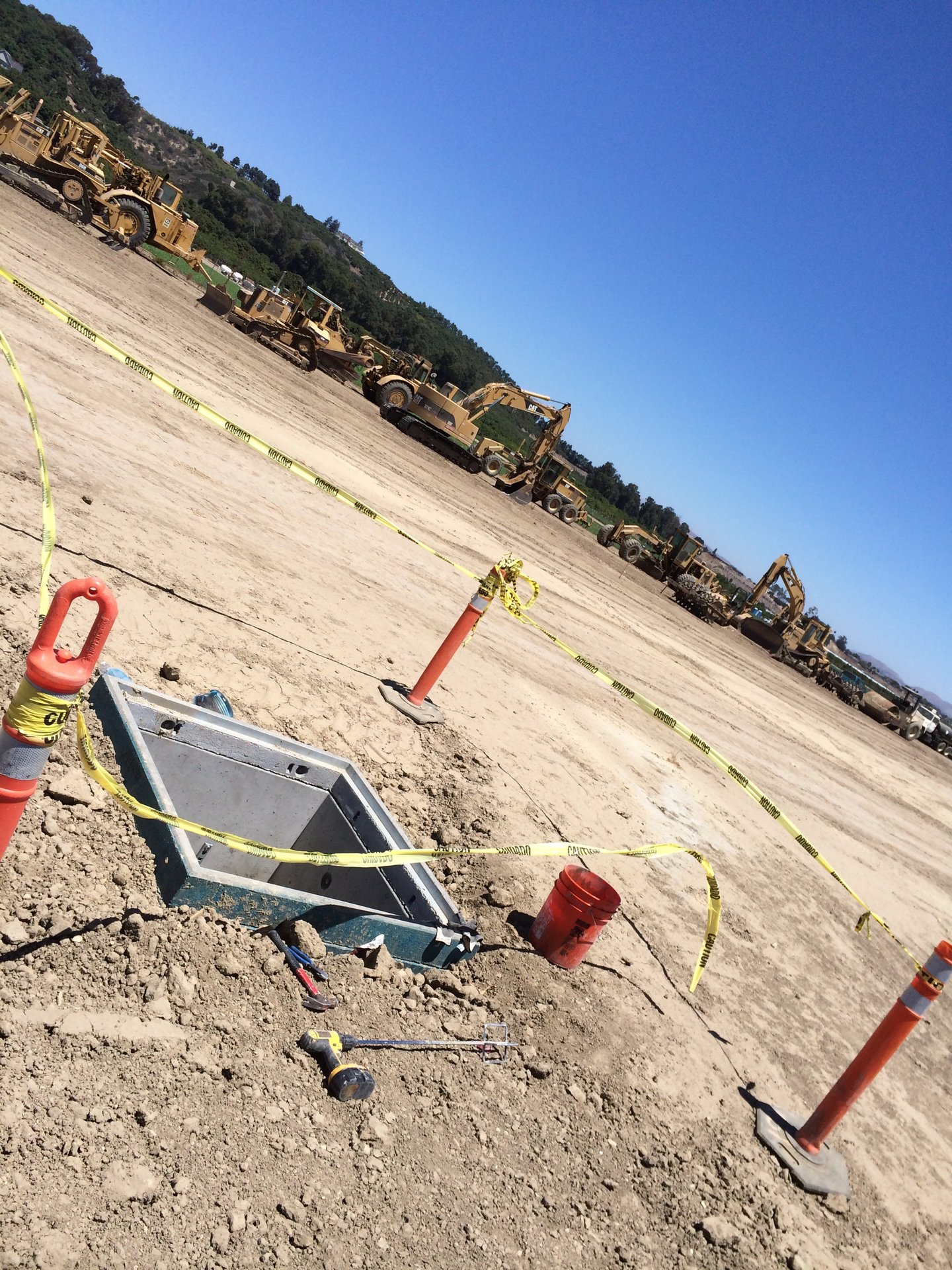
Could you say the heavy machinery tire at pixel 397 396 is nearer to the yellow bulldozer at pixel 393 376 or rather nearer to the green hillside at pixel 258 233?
the yellow bulldozer at pixel 393 376

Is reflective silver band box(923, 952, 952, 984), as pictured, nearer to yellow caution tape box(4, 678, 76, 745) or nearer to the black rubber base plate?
the black rubber base plate

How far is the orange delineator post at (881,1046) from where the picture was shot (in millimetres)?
4215

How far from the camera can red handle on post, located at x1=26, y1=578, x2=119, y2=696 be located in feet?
7.64

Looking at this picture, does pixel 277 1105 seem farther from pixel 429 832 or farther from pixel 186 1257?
pixel 429 832

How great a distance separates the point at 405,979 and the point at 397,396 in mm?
24449

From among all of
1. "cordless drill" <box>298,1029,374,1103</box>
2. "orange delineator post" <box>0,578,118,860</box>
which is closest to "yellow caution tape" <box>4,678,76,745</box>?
"orange delineator post" <box>0,578,118,860</box>

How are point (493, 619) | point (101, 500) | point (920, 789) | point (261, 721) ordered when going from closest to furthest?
point (261, 721) < point (101, 500) < point (493, 619) < point (920, 789)

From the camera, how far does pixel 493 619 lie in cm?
1205

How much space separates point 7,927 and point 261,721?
8.45 feet

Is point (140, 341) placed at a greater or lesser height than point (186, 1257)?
greater

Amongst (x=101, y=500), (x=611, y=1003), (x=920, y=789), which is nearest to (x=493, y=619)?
(x=101, y=500)

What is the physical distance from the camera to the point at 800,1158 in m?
4.53

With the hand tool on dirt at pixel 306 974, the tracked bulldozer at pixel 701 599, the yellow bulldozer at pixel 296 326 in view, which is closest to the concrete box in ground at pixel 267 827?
the hand tool on dirt at pixel 306 974

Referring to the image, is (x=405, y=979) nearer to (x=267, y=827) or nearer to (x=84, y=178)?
(x=267, y=827)
